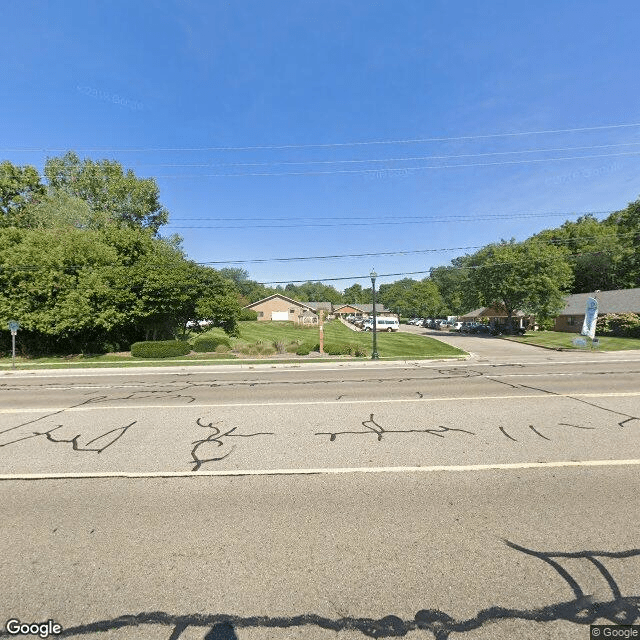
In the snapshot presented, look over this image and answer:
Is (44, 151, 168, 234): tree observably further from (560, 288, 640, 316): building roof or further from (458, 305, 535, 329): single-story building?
(560, 288, 640, 316): building roof

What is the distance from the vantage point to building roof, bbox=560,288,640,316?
113ft

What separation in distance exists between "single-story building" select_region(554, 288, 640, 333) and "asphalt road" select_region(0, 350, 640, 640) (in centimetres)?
3718

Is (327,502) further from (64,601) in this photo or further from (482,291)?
(482,291)

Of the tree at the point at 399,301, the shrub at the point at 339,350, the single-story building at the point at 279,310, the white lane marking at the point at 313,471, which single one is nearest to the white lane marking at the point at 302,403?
the white lane marking at the point at 313,471

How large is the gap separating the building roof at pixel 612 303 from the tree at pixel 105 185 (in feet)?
157

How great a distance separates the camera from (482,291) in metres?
39.2

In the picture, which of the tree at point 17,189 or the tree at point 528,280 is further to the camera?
the tree at point 528,280

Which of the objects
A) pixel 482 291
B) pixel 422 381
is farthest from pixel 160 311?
pixel 482 291

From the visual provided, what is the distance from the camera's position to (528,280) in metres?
35.1

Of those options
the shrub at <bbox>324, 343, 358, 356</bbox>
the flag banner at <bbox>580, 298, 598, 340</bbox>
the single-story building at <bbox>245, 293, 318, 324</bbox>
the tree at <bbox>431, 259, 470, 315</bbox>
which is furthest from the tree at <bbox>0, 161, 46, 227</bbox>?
the tree at <bbox>431, 259, 470, 315</bbox>

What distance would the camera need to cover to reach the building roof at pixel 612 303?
34375 millimetres

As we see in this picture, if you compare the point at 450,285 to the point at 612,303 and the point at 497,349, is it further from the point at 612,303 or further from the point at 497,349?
the point at 497,349

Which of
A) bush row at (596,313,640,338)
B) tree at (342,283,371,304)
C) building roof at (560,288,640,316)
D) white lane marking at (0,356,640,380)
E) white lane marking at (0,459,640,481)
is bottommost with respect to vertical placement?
white lane marking at (0,356,640,380)

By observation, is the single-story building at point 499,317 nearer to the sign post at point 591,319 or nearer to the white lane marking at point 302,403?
the sign post at point 591,319
